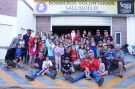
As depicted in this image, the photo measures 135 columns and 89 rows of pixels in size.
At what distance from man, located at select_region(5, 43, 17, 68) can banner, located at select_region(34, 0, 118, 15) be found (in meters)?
9.61

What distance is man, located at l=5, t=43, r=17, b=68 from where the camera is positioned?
13.5m

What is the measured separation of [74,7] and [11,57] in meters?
10.6

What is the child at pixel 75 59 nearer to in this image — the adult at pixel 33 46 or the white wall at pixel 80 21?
the adult at pixel 33 46

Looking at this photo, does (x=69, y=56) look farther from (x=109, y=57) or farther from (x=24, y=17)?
(x=24, y=17)

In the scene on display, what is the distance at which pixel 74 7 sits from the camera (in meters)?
22.8

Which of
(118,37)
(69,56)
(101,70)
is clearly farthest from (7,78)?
(118,37)

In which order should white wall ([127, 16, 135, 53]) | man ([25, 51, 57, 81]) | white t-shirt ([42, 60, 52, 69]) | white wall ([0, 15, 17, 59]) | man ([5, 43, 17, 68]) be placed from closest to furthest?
man ([25, 51, 57, 81])
white t-shirt ([42, 60, 52, 69])
man ([5, 43, 17, 68])
white wall ([0, 15, 17, 59])
white wall ([127, 16, 135, 53])

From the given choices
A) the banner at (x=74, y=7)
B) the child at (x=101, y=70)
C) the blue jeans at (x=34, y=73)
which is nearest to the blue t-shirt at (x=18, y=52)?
the blue jeans at (x=34, y=73)

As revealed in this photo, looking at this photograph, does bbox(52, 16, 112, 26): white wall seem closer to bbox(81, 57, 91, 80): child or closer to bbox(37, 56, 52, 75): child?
bbox(37, 56, 52, 75): child

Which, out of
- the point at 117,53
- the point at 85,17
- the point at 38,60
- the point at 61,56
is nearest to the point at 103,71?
the point at 117,53

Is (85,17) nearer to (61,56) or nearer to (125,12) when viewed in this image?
(125,12)

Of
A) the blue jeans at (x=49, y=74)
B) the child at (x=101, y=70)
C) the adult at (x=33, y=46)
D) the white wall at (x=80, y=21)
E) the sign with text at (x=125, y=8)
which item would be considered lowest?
the blue jeans at (x=49, y=74)

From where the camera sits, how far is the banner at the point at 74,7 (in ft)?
74.4

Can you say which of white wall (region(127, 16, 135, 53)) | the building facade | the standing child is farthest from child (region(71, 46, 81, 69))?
white wall (region(127, 16, 135, 53))
